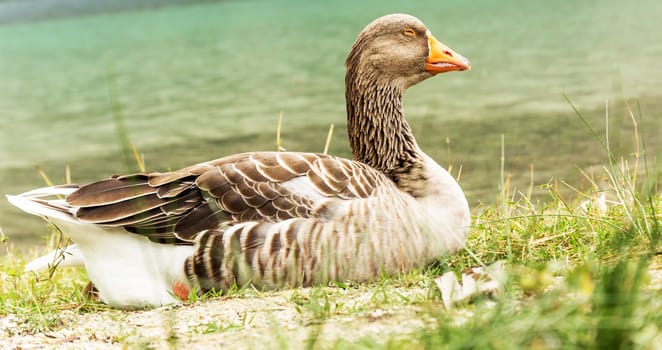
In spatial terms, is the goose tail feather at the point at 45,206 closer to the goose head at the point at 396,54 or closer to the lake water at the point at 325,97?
the lake water at the point at 325,97

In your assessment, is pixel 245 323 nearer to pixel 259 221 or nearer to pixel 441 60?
pixel 259 221

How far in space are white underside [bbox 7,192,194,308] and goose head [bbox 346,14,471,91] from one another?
7.09 feet

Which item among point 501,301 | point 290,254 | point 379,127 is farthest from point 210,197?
point 501,301

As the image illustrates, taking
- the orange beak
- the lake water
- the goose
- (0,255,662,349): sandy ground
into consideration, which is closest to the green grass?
(0,255,662,349): sandy ground

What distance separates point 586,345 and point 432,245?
9.55ft

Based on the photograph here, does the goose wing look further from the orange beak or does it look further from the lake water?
the lake water

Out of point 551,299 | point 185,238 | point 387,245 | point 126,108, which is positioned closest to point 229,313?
point 185,238

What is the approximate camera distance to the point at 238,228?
5562 millimetres

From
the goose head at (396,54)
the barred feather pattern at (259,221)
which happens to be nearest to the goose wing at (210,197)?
the barred feather pattern at (259,221)

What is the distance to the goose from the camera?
5562 mm

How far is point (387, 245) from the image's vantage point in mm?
5680

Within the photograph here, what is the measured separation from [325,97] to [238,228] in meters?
15.0

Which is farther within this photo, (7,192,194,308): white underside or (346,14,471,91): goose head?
(346,14,471,91): goose head

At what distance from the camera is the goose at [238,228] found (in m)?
5.56
